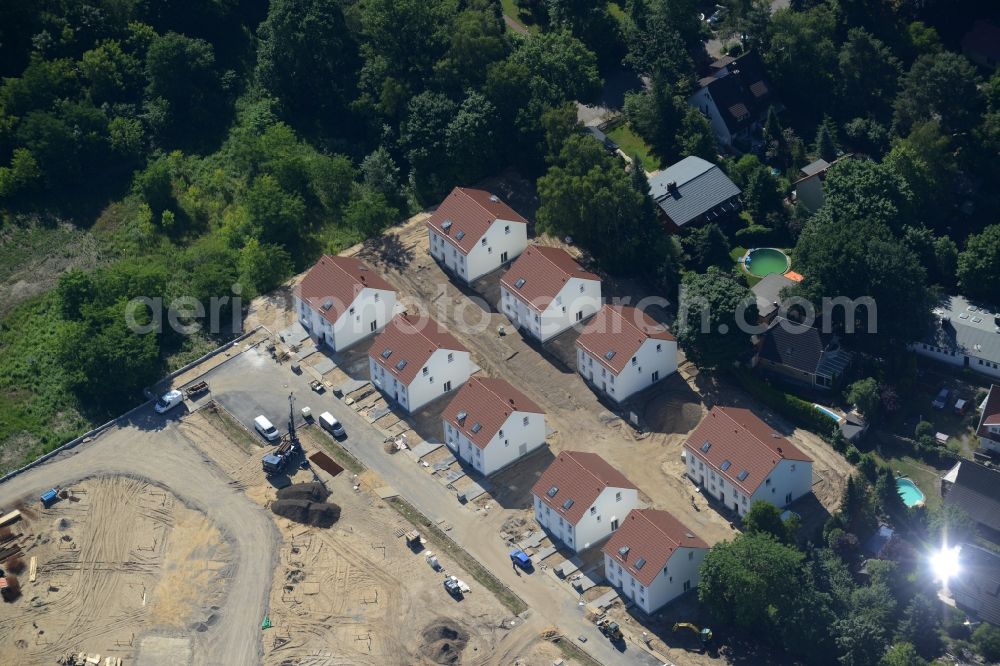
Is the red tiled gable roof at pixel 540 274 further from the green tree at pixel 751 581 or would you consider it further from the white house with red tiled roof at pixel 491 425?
the green tree at pixel 751 581

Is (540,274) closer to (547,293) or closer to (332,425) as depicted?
(547,293)

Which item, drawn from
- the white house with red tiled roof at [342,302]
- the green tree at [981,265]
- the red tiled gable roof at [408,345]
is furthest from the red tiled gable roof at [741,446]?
the white house with red tiled roof at [342,302]

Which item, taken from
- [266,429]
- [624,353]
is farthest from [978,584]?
[266,429]

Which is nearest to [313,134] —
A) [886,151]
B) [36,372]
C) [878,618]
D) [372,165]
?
[372,165]

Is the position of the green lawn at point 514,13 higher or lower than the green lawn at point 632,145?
higher

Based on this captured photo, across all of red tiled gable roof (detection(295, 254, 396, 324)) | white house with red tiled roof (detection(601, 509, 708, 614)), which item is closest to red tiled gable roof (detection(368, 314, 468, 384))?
red tiled gable roof (detection(295, 254, 396, 324))

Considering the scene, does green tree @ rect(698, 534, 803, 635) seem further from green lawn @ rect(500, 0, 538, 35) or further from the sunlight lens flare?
green lawn @ rect(500, 0, 538, 35)
